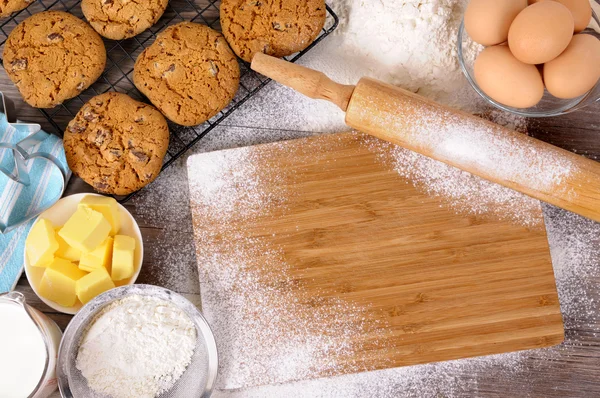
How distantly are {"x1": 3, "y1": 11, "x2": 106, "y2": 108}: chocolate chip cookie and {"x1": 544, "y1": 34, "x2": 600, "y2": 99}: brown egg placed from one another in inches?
49.4

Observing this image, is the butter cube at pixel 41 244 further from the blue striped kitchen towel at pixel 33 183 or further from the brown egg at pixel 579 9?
the brown egg at pixel 579 9

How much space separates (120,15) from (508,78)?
1.08 meters

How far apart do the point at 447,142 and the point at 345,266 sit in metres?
0.46

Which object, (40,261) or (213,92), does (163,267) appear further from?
(213,92)

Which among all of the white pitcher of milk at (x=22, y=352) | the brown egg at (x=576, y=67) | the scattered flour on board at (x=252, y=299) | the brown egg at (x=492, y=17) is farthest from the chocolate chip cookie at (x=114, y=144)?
the brown egg at (x=576, y=67)

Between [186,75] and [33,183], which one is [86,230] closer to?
[33,183]

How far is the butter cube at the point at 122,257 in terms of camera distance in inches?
60.7

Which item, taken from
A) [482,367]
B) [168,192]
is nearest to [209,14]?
[168,192]

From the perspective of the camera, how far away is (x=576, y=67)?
4.64ft

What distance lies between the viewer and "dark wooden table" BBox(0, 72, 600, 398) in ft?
5.62

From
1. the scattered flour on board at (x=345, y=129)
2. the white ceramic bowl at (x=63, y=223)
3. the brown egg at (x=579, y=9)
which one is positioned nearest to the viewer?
the brown egg at (x=579, y=9)

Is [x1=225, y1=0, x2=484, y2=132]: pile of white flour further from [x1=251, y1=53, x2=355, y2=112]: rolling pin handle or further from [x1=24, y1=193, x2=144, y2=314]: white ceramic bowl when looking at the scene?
[x1=24, y1=193, x2=144, y2=314]: white ceramic bowl

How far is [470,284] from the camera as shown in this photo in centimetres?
162

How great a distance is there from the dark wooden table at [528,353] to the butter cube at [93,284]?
17 cm
